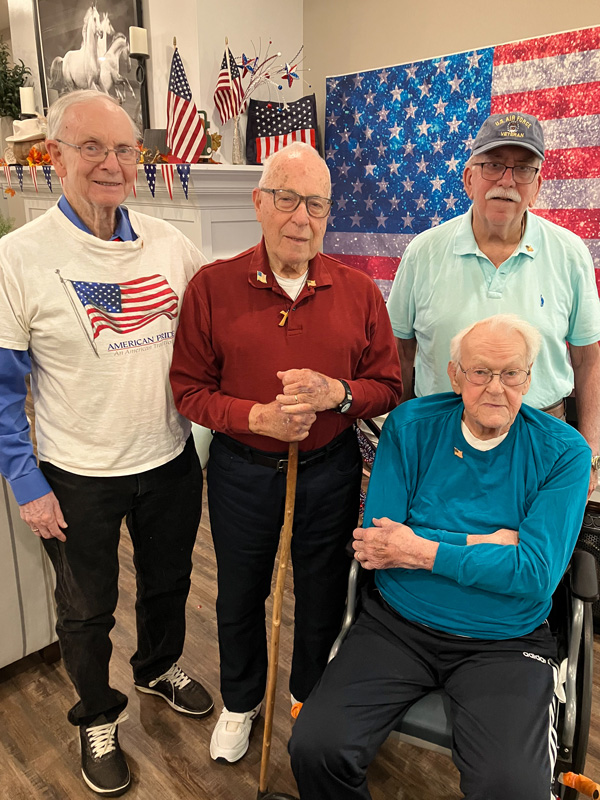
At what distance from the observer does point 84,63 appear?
4.53 meters

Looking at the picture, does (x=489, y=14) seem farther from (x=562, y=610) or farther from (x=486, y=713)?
(x=486, y=713)

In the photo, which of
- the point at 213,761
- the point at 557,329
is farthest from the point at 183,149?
the point at 213,761

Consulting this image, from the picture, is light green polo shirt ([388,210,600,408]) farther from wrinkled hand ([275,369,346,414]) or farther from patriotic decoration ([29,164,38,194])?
patriotic decoration ([29,164,38,194])

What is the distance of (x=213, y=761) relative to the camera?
1.97 m

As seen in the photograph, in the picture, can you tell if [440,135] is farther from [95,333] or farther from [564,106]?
[95,333]

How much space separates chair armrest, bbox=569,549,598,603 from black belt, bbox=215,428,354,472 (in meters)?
0.66

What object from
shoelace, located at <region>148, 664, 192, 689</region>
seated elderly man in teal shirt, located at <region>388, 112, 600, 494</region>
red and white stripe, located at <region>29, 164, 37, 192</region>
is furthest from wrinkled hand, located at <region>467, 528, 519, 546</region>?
red and white stripe, located at <region>29, 164, 37, 192</region>

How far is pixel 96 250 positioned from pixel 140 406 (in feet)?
1.33

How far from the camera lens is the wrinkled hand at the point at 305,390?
1503 millimetres

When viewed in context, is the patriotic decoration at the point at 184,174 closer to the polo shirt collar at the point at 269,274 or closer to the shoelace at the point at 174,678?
the polo shirt collar at the point at 269,274

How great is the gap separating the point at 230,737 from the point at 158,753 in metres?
0.25

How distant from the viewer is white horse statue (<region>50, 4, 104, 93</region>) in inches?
171

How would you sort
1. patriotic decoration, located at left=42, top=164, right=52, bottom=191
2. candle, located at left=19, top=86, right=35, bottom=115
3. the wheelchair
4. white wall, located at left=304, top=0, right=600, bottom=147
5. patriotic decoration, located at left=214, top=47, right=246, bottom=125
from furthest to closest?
candle, located at left=19, top=86, right=35, bottom=115 < patriotic decoration, located at left=42, top=164, right=52, bottom=191 < patriotic decoration, located at left=214, top=47, right=246, bottom=125 < white wall, located at left=304, top=0, right=600, bottom=147 < the wheelchair

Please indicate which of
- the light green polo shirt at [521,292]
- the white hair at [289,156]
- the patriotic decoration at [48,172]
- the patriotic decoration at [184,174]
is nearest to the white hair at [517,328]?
the light green polo shirt at [521,292]
